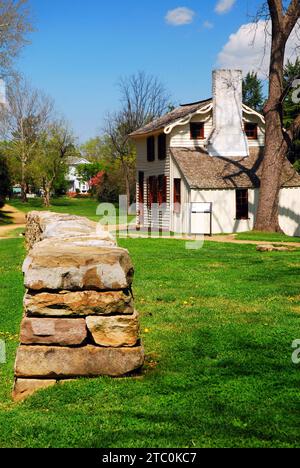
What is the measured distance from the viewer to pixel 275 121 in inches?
947

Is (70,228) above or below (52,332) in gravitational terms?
above

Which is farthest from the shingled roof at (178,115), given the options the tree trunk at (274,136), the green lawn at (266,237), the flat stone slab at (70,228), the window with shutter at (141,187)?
the flat stone slab at (70,228)

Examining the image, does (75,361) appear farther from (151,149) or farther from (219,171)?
(151,149)

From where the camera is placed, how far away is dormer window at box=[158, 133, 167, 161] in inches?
1180

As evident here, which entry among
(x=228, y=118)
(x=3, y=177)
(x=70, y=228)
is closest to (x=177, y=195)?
(x=228, y=118)

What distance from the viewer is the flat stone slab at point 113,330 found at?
17.4 ft

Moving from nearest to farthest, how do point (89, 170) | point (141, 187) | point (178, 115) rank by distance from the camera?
point (178, 115), point (141, 187), point (89, 170)

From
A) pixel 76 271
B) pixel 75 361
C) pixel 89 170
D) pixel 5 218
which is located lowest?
pixel 5 218

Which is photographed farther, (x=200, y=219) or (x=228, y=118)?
(x=228, y=118)

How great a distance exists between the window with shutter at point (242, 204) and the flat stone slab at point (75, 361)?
23.2 metres

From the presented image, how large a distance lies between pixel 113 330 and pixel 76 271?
588mm

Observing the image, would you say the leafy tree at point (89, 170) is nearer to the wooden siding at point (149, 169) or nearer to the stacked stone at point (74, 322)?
the wooden siding at point (149, 169)

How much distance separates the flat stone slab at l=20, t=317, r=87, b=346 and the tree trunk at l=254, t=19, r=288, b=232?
65.6 feet

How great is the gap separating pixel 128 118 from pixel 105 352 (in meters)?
57.1
